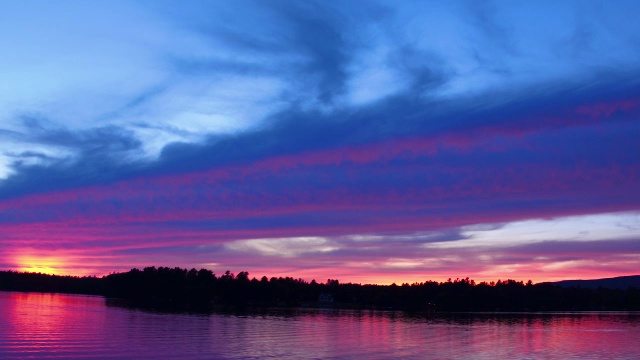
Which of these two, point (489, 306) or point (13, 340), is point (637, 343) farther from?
point (489, 306)

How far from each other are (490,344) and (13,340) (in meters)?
42.9

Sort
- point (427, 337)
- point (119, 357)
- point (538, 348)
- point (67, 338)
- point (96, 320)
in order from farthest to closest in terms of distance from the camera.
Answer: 1. point (96, 320)
2. point (427, 337)
3. point (538, 348)
4. point (67, 338)
5. point (119, 357)

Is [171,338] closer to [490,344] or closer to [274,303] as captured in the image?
[490,344]

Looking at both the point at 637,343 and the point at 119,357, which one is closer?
the point at 119,357

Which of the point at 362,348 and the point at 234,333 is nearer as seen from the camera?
the point at 362,348

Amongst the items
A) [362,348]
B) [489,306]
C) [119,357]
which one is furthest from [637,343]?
[489,306]

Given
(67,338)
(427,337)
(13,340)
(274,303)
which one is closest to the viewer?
(13,340)

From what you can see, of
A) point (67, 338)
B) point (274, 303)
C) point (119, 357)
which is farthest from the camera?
point (274, 303)

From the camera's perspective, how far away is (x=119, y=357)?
45.6 metres

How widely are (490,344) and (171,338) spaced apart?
30504 mm

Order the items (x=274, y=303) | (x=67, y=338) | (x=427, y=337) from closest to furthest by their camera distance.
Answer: (x=67, y=338)
(x=427, y=337)
(x=274, y=303)

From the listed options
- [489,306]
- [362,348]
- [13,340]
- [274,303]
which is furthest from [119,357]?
[489,306]

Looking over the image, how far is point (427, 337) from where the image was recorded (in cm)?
7231

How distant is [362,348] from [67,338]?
24810mm
